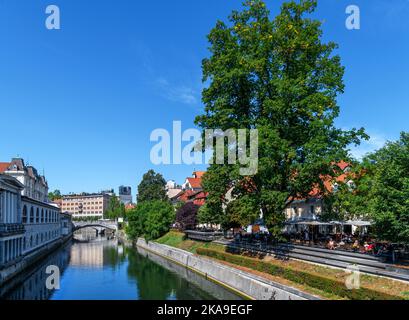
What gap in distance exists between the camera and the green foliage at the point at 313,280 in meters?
22.7

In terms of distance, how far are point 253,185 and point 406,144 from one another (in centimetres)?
1479

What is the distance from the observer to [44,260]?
64688 mm

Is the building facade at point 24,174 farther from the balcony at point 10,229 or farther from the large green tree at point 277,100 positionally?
the large green tree at point 277,100

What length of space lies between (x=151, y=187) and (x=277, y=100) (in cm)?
9086

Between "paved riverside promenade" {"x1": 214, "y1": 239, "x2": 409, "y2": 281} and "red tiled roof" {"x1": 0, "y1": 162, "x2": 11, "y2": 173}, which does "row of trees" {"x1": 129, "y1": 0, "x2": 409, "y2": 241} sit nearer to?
"paved riverside promenade" {"x1": 214, "y1": 239, "x2": 409, "y2": 281}

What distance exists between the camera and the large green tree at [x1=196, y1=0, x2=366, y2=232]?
3366 centimetres

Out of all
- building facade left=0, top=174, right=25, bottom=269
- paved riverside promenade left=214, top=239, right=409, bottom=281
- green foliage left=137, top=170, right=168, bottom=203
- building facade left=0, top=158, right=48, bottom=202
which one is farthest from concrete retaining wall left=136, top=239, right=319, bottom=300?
green foliage left=137, top=170, right=168, bottom=203

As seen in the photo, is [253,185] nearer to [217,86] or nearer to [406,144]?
[217,86]

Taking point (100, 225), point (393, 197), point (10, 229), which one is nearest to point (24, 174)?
point (100, 225)

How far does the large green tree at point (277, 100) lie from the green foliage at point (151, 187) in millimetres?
83939

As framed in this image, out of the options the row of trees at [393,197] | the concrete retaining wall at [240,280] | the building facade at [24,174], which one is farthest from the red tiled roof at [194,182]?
the row of trees at [393,197]

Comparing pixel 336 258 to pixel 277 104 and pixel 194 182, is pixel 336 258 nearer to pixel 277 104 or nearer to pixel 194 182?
pixel 277 104

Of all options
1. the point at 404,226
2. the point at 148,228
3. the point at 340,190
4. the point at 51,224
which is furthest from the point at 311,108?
the point at 51,224

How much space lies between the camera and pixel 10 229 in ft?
148
